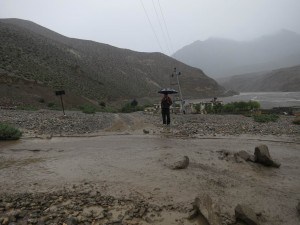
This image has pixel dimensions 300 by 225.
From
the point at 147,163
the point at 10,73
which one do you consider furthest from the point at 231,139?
the point at 10,73

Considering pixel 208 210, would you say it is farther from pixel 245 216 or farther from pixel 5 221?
pixel 5 221

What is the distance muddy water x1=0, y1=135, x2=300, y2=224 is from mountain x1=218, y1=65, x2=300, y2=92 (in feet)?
369

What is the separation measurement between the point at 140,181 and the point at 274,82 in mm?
138589

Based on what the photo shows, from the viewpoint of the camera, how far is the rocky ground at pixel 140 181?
609 centimetres

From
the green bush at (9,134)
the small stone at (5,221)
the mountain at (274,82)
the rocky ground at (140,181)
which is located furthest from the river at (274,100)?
the small stone at (5,221)

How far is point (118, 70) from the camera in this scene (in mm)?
79188

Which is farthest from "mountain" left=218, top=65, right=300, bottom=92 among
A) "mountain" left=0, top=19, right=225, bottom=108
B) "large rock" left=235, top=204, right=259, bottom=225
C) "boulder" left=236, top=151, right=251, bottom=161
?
"large rock" left=235, top=204, right=259, bottom=225

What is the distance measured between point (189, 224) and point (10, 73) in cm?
4107

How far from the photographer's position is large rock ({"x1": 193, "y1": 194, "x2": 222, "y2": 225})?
561 cm

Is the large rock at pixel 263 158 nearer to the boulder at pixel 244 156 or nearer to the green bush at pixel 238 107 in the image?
the boulder at pixel 244 156

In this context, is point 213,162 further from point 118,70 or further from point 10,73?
point 118,70

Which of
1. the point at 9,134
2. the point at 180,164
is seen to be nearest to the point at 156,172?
the point at 180,164

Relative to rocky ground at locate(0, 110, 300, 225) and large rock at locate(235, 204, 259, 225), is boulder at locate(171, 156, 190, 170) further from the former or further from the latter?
large rock at locate(235, 204, 259, 225)

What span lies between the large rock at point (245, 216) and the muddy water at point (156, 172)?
52 cm
